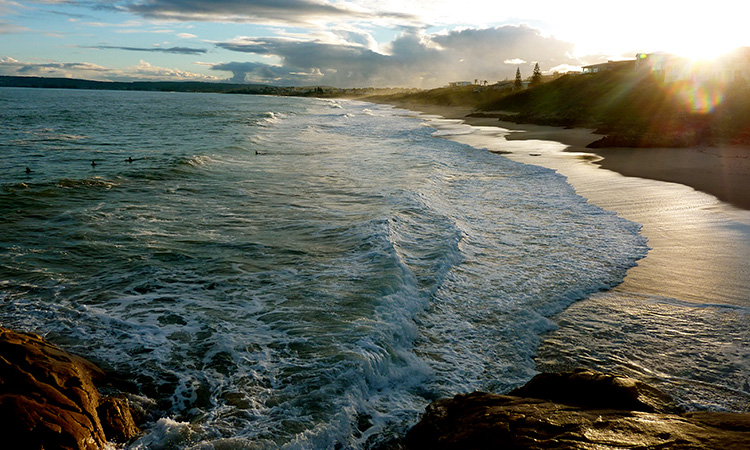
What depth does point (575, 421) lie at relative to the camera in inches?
147

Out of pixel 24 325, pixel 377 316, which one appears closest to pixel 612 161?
pixel 377 316

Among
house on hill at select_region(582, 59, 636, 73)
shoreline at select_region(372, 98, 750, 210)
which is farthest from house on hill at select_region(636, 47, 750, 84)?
shoreline at select_region(372, 98, 750, 210)

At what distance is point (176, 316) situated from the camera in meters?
6.91

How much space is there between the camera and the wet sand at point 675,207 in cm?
828

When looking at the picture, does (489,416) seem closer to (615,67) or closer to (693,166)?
(693,166)

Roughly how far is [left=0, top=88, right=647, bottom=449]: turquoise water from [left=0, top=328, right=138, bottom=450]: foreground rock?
0.40 metres

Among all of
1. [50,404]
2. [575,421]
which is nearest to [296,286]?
[50,404]

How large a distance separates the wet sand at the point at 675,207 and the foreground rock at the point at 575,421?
4.42m

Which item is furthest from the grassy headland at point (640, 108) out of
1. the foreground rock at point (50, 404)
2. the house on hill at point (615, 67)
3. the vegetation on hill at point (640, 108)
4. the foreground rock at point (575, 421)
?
the foreground rock at point (50, 404)

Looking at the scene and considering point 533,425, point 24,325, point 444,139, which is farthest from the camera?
point 444,139

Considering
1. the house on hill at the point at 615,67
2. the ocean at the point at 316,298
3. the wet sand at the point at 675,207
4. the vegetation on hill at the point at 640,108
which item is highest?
the house on hill at the point at 615,67

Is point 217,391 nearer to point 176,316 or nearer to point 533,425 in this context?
point 176,316

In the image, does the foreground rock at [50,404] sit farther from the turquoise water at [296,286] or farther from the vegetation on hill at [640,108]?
the vegetation on hill at [640,108]

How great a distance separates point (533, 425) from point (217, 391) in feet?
11.3
